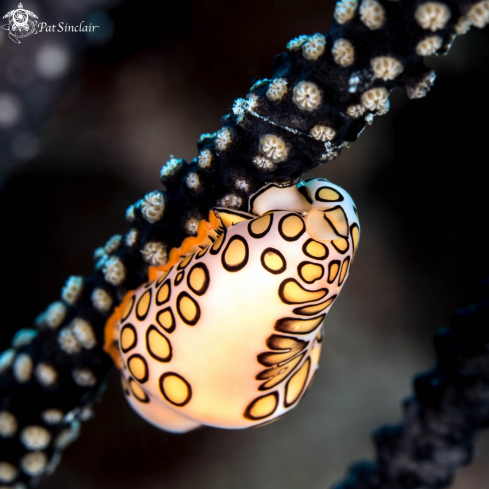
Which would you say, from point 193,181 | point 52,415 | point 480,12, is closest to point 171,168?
point 193,181

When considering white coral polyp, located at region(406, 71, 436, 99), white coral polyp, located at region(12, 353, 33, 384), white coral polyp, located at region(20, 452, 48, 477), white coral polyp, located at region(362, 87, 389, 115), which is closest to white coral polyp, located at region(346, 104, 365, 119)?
white coral polyp, located at region(362, 87, 389, 115)

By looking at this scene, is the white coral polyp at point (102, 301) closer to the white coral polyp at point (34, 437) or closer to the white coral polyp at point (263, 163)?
the white coral polyp at point (34, 437)

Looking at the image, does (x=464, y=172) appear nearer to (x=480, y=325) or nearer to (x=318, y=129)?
(x=480, y=325)

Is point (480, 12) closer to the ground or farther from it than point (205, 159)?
farther from it

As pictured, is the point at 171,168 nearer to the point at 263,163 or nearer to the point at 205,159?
the point at 205,159

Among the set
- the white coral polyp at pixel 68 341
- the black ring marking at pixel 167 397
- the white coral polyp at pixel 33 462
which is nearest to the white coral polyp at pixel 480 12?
the black ring marking at pixel 167 397

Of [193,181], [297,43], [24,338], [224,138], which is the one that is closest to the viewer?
[297,43]

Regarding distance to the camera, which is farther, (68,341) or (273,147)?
(68,341)
